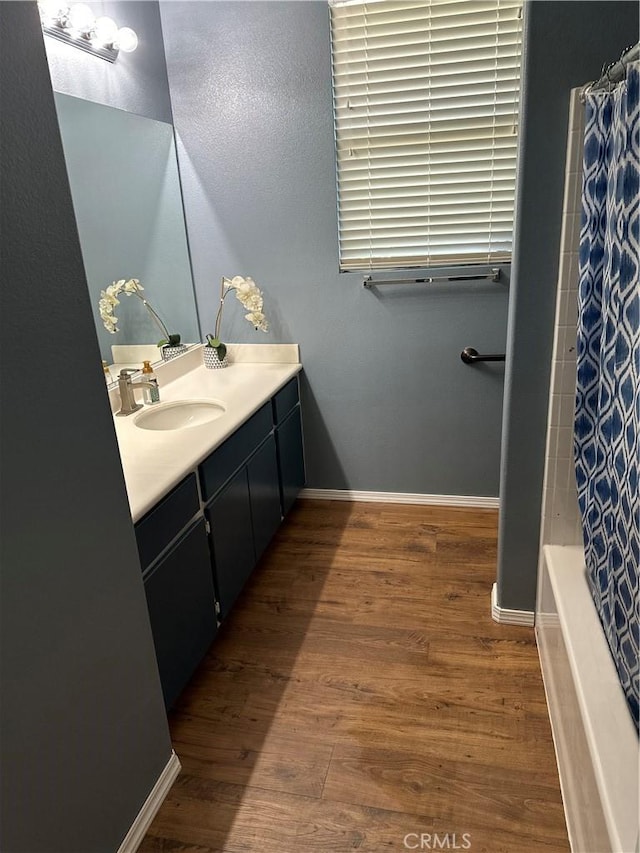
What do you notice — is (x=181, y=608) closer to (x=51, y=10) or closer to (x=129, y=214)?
(x=129, y=214)

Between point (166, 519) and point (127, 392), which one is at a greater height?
point (127, 392)

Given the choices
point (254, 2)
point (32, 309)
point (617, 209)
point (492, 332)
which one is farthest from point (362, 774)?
point (254, 2)

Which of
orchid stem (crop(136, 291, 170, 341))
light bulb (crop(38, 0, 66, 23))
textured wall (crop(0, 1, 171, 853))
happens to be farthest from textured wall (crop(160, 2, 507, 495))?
textured wall (crop(0, 1, 171, 853))

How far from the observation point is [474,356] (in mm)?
2846

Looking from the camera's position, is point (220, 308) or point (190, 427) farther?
point (220, 308)

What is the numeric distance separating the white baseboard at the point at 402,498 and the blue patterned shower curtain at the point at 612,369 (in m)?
1.44

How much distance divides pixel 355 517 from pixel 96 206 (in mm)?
1912

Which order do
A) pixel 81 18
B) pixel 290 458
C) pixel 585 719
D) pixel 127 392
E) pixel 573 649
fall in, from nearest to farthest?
pixel 585 719 < pixel 573 649 < pixel 81 18 < pixel 127 392 < pixel 290 458

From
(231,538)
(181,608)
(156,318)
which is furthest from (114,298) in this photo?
(181,608)

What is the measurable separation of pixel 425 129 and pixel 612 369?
1768 mm

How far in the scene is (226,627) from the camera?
7.70ft

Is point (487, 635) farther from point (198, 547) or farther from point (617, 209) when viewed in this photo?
point (617, 209)

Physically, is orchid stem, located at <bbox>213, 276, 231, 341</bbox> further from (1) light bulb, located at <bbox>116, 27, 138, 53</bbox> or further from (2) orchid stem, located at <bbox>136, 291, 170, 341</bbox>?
(1) light bulb, located at <bbox>116, 27, 138, 53</bbox>

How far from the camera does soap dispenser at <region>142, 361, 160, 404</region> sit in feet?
8.20
